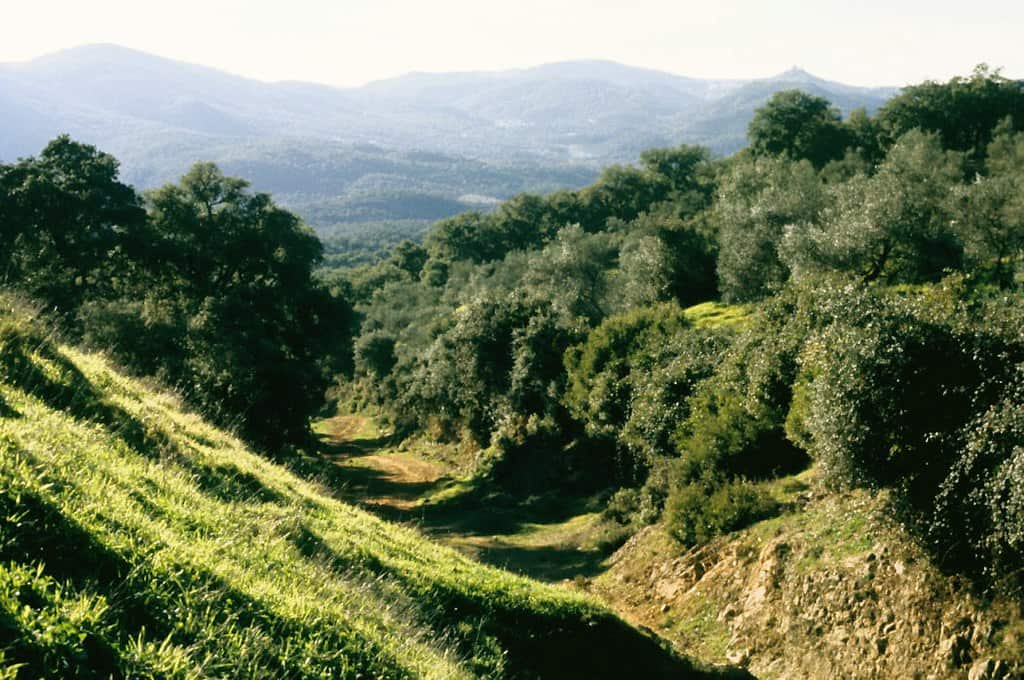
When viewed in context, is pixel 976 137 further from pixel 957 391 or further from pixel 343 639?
pixel 343 639

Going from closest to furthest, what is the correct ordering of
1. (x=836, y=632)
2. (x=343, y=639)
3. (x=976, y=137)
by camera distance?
(x=343, y=639)
(x=836, y=632)
(x=976, y=137)

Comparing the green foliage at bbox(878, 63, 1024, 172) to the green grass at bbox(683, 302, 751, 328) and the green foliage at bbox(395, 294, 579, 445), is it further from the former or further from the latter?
the green foliage at bbox(395, 294, 579, 445)

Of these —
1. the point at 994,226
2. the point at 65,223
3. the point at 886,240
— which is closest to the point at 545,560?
the point at 886,240

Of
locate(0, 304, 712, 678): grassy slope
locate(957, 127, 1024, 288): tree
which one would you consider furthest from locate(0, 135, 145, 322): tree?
locate(957, 127, 1024, 288): tree

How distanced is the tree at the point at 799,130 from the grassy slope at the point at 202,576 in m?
72.0

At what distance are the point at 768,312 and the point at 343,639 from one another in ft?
66.8

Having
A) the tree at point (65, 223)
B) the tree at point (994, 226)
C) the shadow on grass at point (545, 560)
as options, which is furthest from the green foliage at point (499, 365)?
the tree at point (994, 226)

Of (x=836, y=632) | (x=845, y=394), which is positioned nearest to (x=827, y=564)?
(x=836, y=632)

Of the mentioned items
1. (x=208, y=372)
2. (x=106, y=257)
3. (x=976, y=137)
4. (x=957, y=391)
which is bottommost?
(x=208, y=372)

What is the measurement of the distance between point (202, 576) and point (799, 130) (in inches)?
3216

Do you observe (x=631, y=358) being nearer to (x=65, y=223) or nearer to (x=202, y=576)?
(x=202, y=576)

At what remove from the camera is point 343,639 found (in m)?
5.73

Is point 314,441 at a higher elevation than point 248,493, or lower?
lower

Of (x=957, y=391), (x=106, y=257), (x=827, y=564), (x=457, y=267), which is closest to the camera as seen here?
(x=957, y=391)
